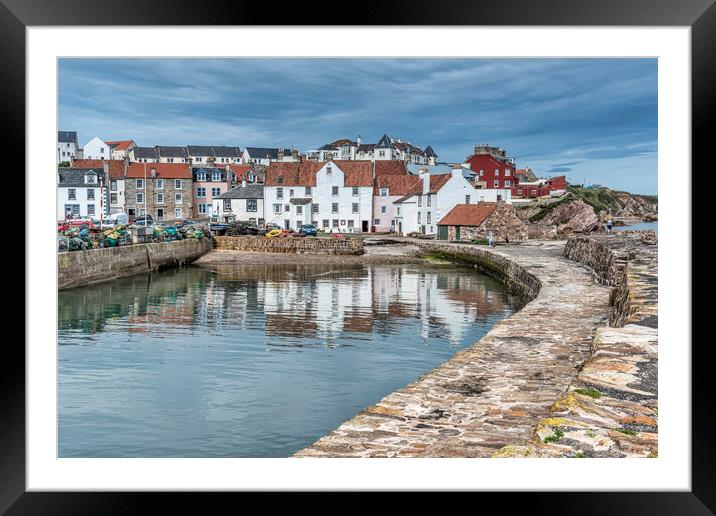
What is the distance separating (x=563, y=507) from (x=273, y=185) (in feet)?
153

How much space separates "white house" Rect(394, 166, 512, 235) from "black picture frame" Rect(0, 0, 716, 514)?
1585 inches

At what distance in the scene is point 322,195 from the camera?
48688mm

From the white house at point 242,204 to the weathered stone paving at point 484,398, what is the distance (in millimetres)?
40775

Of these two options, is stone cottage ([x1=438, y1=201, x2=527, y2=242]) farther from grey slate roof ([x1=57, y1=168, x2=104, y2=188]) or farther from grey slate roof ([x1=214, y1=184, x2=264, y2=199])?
grey slate roof ([x1=57, y1=168, x2=104, y2=188])

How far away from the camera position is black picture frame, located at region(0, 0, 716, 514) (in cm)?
333

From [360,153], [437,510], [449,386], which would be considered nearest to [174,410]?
[449,386]

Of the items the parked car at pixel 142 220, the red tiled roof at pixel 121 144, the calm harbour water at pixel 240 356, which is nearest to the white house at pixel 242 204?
the parked car at pixel 142 220

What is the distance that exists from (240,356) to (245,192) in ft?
130

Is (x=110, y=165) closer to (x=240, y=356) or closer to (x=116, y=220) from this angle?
(x=116, y=220)

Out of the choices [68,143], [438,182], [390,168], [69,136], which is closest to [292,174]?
[390,168]

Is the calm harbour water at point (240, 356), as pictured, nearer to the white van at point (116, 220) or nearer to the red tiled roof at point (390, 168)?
the white van at point (116, 220)

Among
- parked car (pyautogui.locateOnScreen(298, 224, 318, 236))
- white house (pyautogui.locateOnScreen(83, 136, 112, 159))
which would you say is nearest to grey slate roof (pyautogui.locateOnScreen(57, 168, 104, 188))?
parked car (pyautogui.locateOnScreen(298, 224, 318, 236))

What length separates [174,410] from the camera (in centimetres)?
837
